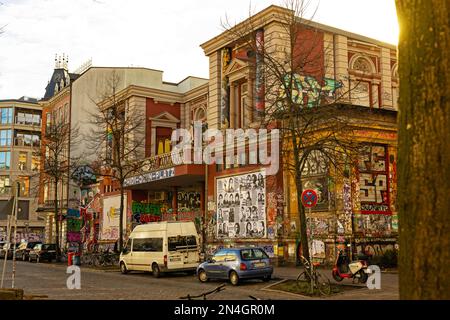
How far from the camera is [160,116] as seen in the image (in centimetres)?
4488

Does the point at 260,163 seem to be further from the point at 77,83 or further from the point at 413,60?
the point at 77,83

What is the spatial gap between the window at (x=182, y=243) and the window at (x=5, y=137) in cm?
7331

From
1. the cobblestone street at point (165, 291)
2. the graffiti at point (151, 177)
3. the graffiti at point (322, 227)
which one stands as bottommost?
the cobblestone street at point (165, 291)

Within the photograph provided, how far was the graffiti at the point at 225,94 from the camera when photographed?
111 feet

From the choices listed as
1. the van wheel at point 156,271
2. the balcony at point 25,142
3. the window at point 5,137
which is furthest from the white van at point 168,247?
the window at point 5,137

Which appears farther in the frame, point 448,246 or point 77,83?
point 77,83

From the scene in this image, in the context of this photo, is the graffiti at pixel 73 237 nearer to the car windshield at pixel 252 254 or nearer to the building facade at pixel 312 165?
the building facade at pixel 312 165

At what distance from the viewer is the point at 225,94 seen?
1347 inches

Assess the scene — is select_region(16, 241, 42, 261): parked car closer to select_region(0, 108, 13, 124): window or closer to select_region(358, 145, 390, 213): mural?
select_region(358, 145, 390, 213): mural

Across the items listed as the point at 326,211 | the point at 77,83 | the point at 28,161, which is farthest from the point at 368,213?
the point at 28,161

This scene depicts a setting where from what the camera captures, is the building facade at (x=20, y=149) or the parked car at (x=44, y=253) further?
the building facade at (x=20, y=149)

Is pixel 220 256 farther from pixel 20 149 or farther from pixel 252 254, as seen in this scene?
pixel 20 149

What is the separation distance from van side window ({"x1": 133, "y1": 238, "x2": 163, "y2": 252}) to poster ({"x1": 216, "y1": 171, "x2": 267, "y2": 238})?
668 centimetres
